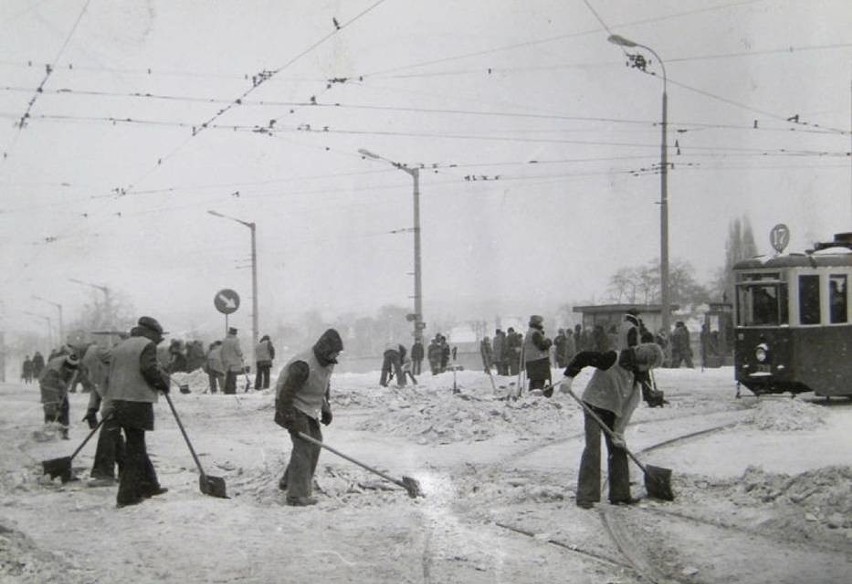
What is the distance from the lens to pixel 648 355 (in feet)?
24.6

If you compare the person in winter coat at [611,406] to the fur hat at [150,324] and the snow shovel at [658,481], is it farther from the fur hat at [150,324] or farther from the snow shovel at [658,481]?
the fur hat at [150,324]

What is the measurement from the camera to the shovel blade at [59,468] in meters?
9.09

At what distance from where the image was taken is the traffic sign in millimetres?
21203

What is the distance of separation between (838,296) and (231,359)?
A: 13.9 metres

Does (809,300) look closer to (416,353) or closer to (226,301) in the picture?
(226,301)

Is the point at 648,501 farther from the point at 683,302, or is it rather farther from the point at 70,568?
the point at 683,302

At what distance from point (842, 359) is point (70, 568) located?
13.8 m

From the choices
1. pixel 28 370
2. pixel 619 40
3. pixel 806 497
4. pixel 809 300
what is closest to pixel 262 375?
pixel 809 300

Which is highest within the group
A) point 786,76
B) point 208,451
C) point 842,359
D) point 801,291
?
point 786,76

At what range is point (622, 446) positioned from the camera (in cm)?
756

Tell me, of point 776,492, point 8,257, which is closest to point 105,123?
point 8,257

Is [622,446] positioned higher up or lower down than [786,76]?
lower down

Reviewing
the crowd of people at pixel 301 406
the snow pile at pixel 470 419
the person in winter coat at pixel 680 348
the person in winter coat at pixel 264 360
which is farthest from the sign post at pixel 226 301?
the person in winter coat at pixel 680 348

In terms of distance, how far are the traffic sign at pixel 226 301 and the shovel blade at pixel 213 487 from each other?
13302mm
